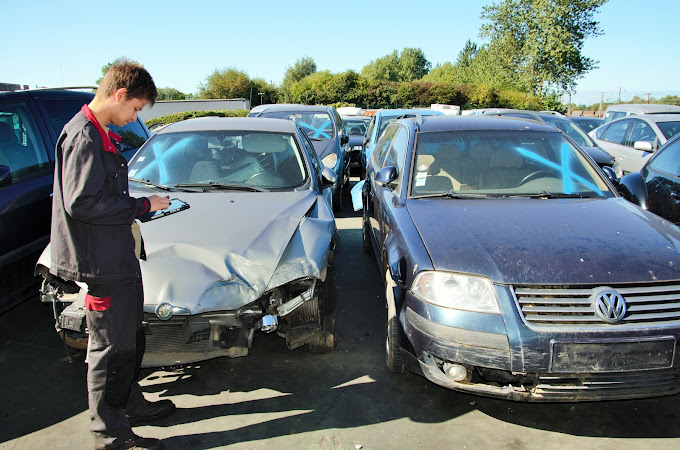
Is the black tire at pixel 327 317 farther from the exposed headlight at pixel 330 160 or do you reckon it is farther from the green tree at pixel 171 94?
the green tree at pixel 171 94

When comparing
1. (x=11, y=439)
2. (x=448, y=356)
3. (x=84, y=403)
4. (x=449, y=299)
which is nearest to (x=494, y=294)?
(x=449, y=299)

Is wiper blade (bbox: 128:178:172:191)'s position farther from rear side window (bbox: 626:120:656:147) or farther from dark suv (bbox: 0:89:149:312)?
rear side window (bbox: 626:120:656:147)

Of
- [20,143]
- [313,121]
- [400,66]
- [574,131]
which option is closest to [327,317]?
[20,143]

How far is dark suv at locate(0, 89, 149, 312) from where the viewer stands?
Answer: 12.1ft

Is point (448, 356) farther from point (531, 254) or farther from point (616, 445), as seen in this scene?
point (616, 445)

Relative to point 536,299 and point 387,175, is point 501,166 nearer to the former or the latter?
point 387,175

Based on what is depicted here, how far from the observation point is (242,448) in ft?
8.52

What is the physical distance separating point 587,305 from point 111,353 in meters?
2.40

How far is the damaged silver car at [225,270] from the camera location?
9.03ft

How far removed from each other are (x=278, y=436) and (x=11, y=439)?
147 cm

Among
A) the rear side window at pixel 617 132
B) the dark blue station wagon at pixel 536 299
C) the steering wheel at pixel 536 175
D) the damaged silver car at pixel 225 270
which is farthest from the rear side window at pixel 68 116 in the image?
the rear side window at pixel 617 132

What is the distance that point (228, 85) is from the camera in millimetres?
62625

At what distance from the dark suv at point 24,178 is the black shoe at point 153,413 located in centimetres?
164

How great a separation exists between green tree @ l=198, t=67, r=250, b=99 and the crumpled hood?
55.6 m
